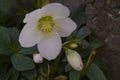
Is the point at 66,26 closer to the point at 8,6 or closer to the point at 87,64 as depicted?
the point at 87,64

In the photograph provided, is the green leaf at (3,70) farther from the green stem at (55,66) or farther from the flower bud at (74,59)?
the flower bud at (74,59)

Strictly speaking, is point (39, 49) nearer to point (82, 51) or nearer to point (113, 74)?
point (82, 51)

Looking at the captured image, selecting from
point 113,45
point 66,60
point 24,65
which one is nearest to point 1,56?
point 24,65

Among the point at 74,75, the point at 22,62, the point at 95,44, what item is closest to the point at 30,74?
the point at 22,62

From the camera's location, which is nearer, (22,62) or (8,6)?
(22,62)

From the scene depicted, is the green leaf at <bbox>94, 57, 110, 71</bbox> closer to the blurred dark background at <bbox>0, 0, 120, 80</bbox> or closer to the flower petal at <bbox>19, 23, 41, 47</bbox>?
the blurred dark background at <bbox>0, 0, 120, 80</bbox>

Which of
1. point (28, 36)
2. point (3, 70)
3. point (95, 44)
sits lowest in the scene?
point (3, 70)

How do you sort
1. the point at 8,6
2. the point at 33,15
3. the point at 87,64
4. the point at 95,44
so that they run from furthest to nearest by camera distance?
the point at 8,6 → the point at 95,44 → the point at 87,64 → the point at 33,15

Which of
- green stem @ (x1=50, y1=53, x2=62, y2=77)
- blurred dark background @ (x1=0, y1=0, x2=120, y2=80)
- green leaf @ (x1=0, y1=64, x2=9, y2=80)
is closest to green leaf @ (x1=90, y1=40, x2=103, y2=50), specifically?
blurred dark background @ (x1=0, y1=0, x2=120, y2=80)
